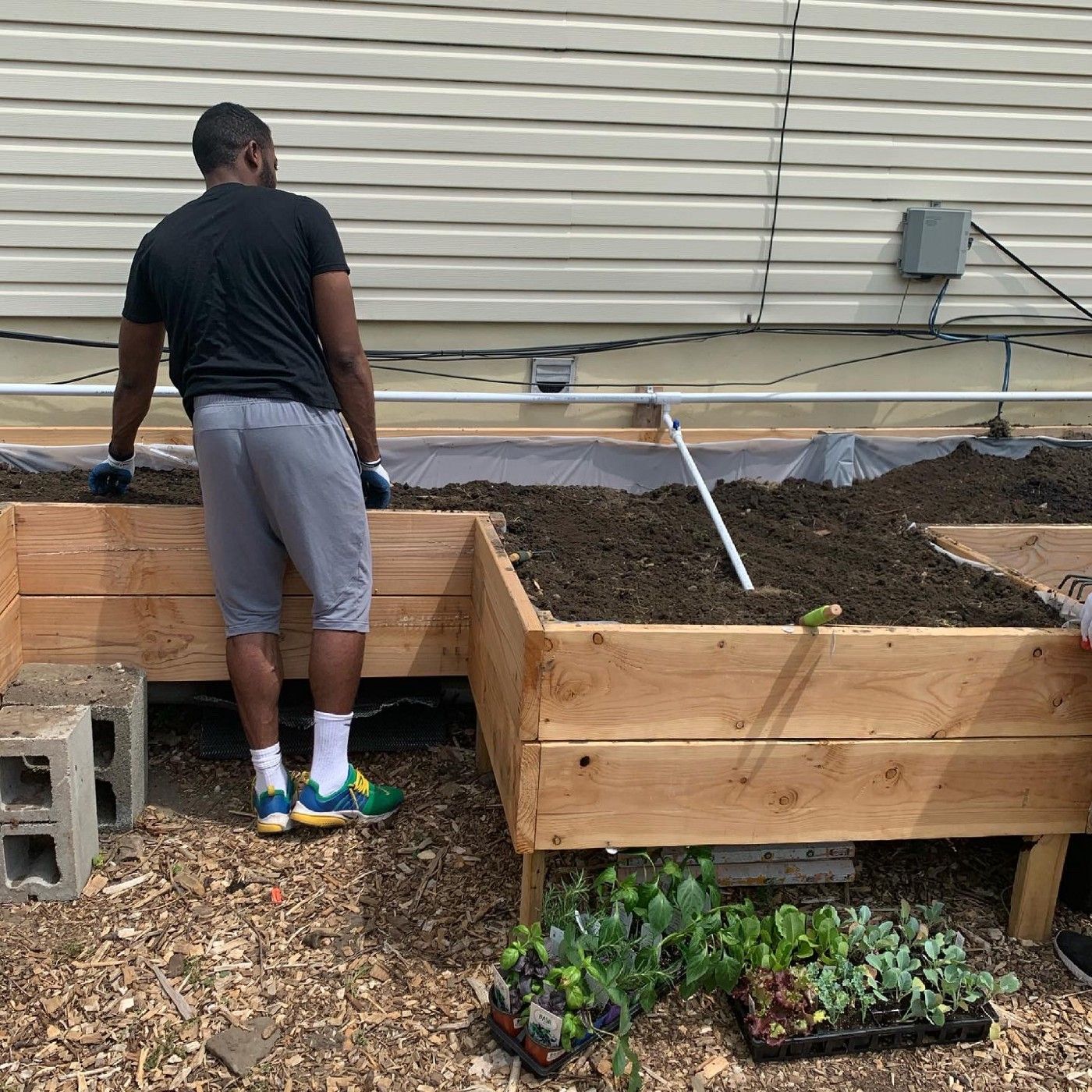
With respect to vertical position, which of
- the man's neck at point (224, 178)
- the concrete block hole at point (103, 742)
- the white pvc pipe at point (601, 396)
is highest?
the man's neck at point (224, 178)

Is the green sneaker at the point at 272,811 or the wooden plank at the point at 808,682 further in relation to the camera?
the green sneaker at the point at 272,811

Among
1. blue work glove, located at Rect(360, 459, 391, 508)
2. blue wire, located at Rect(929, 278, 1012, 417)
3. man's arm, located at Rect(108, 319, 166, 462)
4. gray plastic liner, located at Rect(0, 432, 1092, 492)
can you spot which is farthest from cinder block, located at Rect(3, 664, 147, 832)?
blue wire, located at Rect(929, 278, 1012, 417)

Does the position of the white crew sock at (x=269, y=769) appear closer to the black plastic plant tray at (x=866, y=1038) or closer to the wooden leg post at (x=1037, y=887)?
the black plastic plant tray at (x=866, y=1038)

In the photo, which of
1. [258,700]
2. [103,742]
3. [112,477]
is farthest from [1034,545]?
[103,742]

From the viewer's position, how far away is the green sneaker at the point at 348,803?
10.7 feet

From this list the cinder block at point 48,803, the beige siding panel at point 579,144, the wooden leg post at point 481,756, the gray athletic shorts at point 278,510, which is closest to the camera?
the cinder block at point 48,803

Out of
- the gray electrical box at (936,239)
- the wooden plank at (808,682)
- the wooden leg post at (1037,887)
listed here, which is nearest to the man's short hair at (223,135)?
the wooden plank at (808,682)

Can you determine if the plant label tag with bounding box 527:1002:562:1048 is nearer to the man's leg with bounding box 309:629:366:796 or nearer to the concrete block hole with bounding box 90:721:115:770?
the man's leg with bounding box 309:629:366:796

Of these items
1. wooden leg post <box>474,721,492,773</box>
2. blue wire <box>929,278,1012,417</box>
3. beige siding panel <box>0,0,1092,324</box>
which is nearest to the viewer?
wooden leg post <box>474,721,492,773</box>

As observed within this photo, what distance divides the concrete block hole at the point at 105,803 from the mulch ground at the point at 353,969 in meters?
0.15

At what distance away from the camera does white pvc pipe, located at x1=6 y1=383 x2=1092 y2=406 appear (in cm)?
423

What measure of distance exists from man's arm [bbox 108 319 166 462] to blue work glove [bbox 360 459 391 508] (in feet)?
2.33

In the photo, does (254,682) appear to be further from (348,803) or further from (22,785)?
(22,785)

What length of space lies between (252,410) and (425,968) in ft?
5.21
